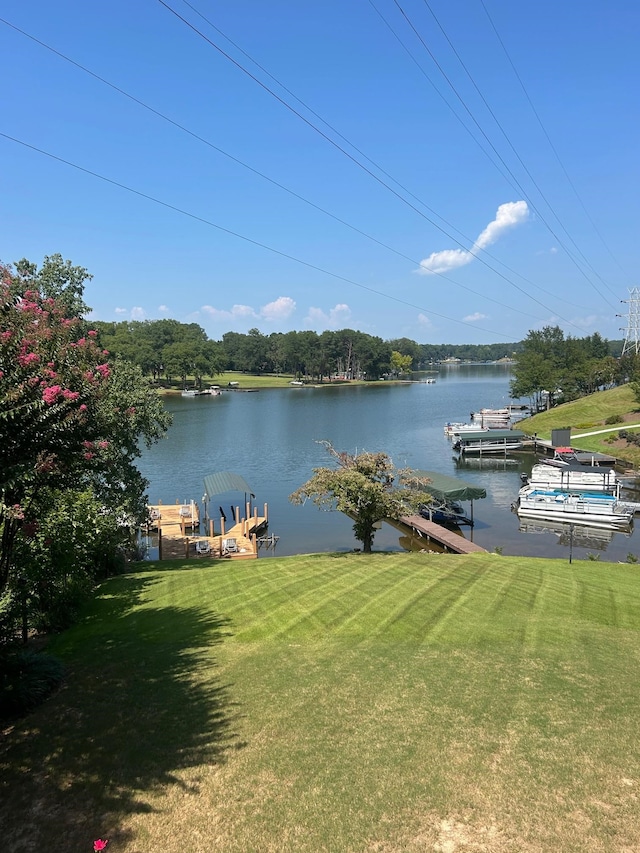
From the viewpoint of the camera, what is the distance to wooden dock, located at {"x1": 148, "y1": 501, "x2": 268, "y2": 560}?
27344 millimetres

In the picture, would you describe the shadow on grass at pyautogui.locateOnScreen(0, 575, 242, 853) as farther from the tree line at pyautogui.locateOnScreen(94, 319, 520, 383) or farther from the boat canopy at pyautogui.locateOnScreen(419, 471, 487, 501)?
the tree line at pyautogui.locateOnScreen(94, 319, 520, 383)

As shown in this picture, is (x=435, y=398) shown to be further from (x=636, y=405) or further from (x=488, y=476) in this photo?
(x=488, y=476)

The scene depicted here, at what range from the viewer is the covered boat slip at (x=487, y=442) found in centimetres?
5850

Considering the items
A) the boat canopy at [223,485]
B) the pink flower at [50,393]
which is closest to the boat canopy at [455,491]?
the boat canopy at [223,485]

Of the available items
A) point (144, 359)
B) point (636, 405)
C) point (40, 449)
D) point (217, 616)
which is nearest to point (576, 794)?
point (40, 449)

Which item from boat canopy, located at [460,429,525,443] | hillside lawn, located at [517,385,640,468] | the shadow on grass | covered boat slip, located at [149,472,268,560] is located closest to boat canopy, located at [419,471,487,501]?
A: covered boat slip, located at [149,472,268,560]

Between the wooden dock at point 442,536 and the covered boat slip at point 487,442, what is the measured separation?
26591mm

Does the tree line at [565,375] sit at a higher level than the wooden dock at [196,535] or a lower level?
higher

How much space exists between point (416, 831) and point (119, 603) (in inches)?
448

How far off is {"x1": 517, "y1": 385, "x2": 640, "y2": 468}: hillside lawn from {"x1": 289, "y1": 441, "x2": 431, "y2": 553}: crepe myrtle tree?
38.5 metres

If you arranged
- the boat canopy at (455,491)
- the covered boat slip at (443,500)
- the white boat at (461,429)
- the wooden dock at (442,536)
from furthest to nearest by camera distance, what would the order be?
the white boat at (461,429) → the boat canopy at (455,491) → the covered boat slip at (443,500) → the wooden dock at (442,536)

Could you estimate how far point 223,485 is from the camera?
34.3m

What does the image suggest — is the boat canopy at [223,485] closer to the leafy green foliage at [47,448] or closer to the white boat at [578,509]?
the leafy green foliage at [47,448]

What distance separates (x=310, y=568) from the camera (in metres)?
18.2
